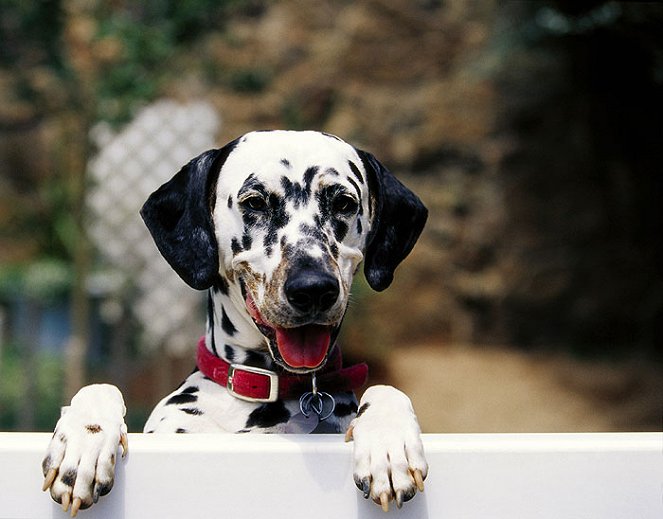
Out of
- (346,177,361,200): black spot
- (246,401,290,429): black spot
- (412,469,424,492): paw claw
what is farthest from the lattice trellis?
(412,469,424,492): paw claw

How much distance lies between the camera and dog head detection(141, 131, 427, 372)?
2055 millimetres

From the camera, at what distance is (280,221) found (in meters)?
2.19

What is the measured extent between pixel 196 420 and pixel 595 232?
21.7 ft

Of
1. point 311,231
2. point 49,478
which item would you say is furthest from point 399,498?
point 311,231

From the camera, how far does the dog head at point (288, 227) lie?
2055 mm

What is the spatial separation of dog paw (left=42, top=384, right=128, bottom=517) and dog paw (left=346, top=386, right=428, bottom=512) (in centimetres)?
42

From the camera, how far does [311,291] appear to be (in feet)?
6.53

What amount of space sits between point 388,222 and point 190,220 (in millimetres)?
525

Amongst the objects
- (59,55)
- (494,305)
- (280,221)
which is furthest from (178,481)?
(494,305)

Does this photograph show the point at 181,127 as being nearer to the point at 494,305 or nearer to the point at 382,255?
the point at 494,305

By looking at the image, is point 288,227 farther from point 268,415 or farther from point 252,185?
point 268,415

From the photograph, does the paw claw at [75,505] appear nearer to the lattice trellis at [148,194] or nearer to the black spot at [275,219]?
the black spot at [275,219]

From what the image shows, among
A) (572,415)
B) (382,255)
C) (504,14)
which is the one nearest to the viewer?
(382,255)

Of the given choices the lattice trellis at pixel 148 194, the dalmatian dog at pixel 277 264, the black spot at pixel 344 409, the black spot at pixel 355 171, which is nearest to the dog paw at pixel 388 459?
the dalmatian dog at pixel 277 264
